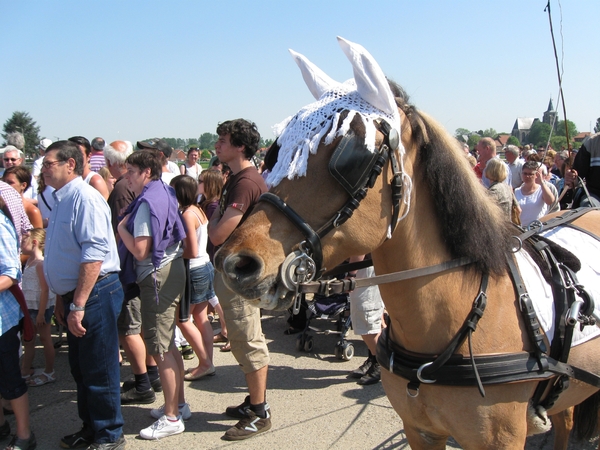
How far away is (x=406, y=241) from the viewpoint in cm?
189

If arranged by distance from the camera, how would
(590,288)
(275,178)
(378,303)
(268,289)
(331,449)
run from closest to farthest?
(268,289), (275,178), (590,288), (331,449), (378,303)

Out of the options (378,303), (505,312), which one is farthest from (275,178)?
(378,303)

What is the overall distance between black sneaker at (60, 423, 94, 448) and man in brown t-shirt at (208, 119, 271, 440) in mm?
1043

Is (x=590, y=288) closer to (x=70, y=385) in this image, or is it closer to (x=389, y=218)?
(x=389, y=218)

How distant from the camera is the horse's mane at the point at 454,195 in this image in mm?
1853

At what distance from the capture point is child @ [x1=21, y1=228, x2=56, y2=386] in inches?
191

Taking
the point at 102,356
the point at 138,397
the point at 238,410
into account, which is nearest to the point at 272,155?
the point at 102,356

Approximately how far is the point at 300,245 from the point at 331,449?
8.35 ft

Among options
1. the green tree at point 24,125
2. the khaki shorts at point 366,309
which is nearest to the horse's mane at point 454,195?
the khaki shorts at point 366,309

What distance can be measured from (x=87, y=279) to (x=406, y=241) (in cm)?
234

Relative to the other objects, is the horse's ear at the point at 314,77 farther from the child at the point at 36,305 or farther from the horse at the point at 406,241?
the child at the point at 36,305

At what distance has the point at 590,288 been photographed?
7.48 feet

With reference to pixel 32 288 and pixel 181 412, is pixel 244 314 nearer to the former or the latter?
pixel 181 412

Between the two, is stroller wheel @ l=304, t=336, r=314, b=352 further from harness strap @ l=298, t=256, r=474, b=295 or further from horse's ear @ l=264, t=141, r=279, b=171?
horse's ear @ l=264, t=141, r=279, b=171
